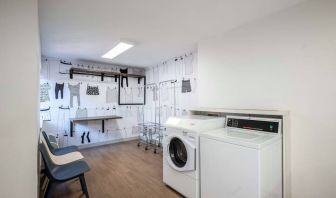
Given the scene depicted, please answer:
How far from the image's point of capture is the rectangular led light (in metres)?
3.26

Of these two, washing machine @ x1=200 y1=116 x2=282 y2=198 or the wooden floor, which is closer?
washing machine @ x1=200 y1=116 x2=282 y2=198

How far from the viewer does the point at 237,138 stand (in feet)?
5.87

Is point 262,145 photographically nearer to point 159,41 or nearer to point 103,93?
point 159,41

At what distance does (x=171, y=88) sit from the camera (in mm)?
4395

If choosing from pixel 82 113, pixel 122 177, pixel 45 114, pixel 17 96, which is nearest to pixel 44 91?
pixel 45 114

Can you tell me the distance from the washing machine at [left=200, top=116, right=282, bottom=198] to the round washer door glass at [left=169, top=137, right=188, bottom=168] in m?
0.35

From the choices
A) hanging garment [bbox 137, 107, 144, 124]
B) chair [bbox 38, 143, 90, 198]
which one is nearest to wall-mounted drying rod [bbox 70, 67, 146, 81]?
hanging garment [bbox 137, 107, 144, 124]

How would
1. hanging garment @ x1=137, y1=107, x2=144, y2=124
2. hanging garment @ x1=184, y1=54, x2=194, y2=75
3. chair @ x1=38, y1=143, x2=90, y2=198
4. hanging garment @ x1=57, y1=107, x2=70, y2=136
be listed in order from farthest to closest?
hanging garment @ x1=137, y1=107, x2=144, y2=124
hanging garment @ x1=57, y1=107, x2=70, y2=136
hanging garment @ x1=184, y1=54, x2=194, y2=75
chair @ x1=38, y1=143, x2=90, y2=198

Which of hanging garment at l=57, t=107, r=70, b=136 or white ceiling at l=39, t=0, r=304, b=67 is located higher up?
→ white ceiling at l=39, t=0, r=304, b=67

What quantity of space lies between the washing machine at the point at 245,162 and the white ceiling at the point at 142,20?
4.63 feet

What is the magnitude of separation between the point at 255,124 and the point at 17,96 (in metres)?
2.56

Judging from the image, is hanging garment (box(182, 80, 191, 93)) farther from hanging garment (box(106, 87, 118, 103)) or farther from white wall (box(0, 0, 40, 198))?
white wall (box(0, 0, 40, 198))

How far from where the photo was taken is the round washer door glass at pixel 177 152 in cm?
236

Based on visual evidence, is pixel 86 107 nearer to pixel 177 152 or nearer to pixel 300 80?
pixel 177 152
